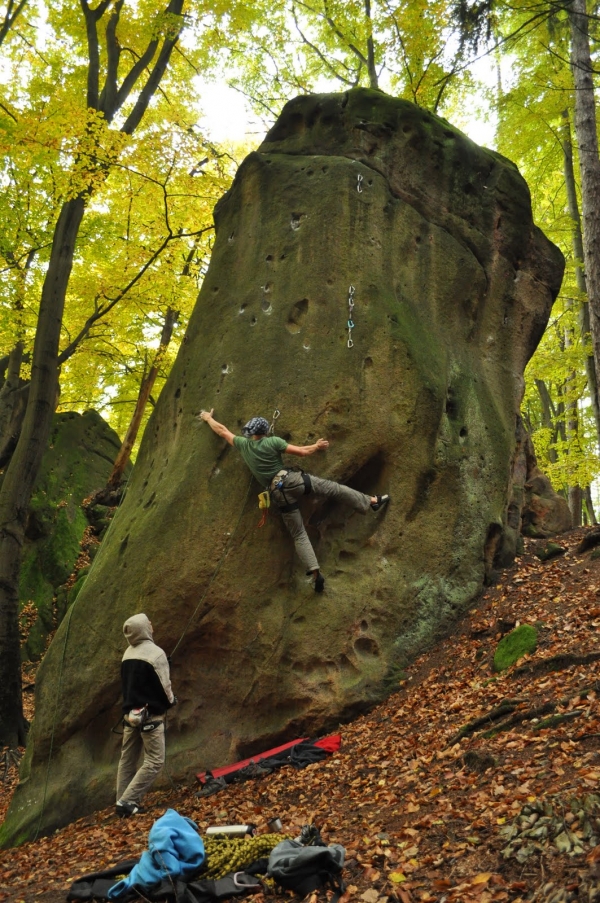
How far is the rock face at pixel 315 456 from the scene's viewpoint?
27.9ft

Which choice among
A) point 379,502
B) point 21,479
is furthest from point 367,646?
point 21,479

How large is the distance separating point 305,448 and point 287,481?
1.67 feet

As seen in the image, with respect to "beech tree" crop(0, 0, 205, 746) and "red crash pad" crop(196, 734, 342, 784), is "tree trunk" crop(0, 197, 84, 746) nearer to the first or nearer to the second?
"beech tree" crop(0, 0, 205, 746)

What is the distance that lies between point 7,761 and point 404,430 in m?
8.32

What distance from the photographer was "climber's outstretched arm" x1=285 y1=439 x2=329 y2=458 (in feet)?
27.9

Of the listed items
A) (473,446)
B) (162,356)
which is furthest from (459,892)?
(162,356)

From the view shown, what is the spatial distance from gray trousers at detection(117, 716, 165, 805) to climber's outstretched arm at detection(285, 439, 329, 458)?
3.50 meters

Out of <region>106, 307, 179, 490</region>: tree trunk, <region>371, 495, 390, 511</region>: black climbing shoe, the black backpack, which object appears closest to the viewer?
the black backpack

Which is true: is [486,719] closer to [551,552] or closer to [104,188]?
[551,552]

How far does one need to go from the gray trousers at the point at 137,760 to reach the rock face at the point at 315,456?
76 centimetres

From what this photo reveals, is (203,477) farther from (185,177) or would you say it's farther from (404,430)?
(185,177)

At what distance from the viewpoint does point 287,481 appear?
331 inches

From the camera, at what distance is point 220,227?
11.0 metres

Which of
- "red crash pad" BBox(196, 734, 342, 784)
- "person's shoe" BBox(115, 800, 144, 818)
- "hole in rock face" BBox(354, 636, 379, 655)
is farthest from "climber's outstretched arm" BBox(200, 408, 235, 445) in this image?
"person's shoe" BBox(115, 800, 144, 818)
